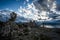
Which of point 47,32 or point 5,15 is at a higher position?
point 5,15

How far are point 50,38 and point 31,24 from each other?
1983 millimetres

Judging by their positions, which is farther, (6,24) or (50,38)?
(6,24)

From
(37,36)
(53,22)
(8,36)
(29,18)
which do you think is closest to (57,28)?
(53,22)

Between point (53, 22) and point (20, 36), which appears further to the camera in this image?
point (20, 36)

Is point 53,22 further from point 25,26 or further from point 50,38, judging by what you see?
point 25,26

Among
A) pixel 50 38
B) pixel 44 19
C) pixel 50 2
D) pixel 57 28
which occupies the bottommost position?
pixel 50 38

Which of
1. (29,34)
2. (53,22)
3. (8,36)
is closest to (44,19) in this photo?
(53,22)

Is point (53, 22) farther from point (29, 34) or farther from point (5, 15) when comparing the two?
point (5, 15)

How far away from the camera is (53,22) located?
11.8 m

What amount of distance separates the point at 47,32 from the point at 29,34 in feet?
5.05

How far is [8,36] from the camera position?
12.8 m

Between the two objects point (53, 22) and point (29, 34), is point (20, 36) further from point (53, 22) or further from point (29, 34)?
point (53, 22)

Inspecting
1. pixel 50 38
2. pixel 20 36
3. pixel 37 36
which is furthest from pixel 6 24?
pixel 50 38

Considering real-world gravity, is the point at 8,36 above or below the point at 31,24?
below
